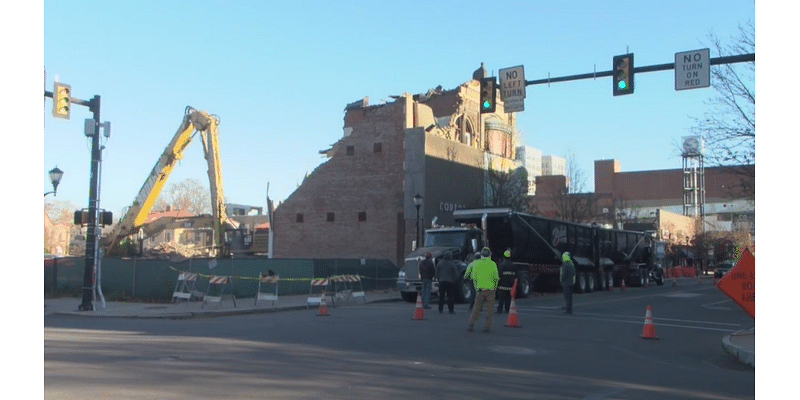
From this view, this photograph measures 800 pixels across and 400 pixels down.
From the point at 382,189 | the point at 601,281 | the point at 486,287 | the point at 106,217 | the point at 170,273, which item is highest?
the point at 382,189

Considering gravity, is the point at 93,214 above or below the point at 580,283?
above

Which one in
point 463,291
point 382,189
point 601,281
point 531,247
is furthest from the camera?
point 382,189

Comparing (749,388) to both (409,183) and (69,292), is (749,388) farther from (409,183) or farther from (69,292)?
(409,183)

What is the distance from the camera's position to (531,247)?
29.9m

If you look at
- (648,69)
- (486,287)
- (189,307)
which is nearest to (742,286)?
(486,287)

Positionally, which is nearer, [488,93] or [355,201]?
[488,93]

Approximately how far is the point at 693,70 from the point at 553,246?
52.2 feet

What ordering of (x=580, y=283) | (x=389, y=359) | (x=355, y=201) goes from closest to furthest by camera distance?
(x=389, y=359) < (x=580, y=283) < (x=355, y=201)

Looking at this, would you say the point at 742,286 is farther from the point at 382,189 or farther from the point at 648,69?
the point at 382,189

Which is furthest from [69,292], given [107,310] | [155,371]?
[155,371]

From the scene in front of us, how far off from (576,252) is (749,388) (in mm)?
24653

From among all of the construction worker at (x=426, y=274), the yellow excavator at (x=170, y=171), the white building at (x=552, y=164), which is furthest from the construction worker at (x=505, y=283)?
the white building at (x=552, y=164)

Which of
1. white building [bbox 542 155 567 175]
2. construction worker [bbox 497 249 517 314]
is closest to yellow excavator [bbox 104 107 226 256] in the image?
construction worker [bbox 497 249 517 314]

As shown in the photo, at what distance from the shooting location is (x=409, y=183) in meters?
42.8
